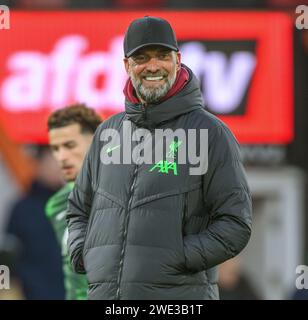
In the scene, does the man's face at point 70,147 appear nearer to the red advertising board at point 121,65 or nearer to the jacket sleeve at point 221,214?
the jacket sleeve at point 221,214

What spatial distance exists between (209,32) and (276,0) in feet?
2.40

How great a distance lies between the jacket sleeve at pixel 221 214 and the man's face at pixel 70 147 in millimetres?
1445

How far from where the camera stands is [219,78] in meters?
12.3

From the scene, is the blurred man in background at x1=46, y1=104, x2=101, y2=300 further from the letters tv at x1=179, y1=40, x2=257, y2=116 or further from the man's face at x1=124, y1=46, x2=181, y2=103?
the letters tv at x1=179, y1=40, x2=257, y2=116

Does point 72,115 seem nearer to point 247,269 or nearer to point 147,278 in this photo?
point 147,278

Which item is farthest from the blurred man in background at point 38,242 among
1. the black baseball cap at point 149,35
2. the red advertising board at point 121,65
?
the black baseball cap at point 149,35

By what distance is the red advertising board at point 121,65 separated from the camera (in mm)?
12109

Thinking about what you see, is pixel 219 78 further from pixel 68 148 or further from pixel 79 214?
pixel 79 214

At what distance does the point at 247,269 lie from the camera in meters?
12.4

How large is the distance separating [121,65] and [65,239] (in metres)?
6.45

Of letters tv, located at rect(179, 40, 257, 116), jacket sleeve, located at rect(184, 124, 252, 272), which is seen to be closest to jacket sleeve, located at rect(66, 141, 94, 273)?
jacket sleeve, located at rect(184, 124, 252, 272)

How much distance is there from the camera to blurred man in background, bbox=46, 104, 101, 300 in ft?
19.3

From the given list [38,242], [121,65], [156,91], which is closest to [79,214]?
[156,91]
